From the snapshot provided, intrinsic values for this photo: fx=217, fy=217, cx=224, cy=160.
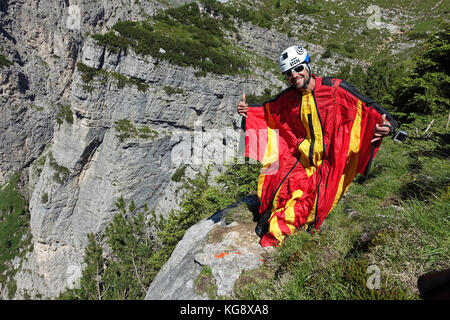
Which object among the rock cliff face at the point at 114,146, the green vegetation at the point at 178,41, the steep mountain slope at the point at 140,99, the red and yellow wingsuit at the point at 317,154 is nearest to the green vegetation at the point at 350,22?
the steep mountain slope at the point at 140,99

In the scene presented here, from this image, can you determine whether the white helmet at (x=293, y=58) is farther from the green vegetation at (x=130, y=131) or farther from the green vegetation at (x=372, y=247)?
the green vegetation at (x=130, y=131)

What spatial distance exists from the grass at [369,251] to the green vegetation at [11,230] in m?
57.7

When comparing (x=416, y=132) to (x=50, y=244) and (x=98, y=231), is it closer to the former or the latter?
(x=98, y=231)

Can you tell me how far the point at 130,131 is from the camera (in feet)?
96.7

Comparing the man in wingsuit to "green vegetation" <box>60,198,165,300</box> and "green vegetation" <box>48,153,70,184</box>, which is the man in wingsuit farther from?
"green vegetation" <box>48,153,70,184</box>

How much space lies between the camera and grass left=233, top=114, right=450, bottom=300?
1.95 meters

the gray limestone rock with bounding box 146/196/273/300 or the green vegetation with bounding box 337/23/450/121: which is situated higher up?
the green vegetation with bounding box 337/23/450/121

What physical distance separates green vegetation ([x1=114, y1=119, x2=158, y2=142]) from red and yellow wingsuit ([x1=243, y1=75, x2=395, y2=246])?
91.8ft

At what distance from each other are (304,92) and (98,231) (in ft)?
117

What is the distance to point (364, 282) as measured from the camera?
1917mm

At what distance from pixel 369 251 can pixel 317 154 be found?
188 centimetres

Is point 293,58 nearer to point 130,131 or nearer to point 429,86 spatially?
point 429,86

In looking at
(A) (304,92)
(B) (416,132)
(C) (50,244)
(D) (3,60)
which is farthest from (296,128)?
(D) (3,60)

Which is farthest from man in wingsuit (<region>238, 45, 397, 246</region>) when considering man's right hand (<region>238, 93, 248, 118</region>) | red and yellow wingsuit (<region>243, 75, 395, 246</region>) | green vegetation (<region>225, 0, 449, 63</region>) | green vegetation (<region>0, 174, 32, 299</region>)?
green vegetation (<region>0, 174, 32, 299</region>)
